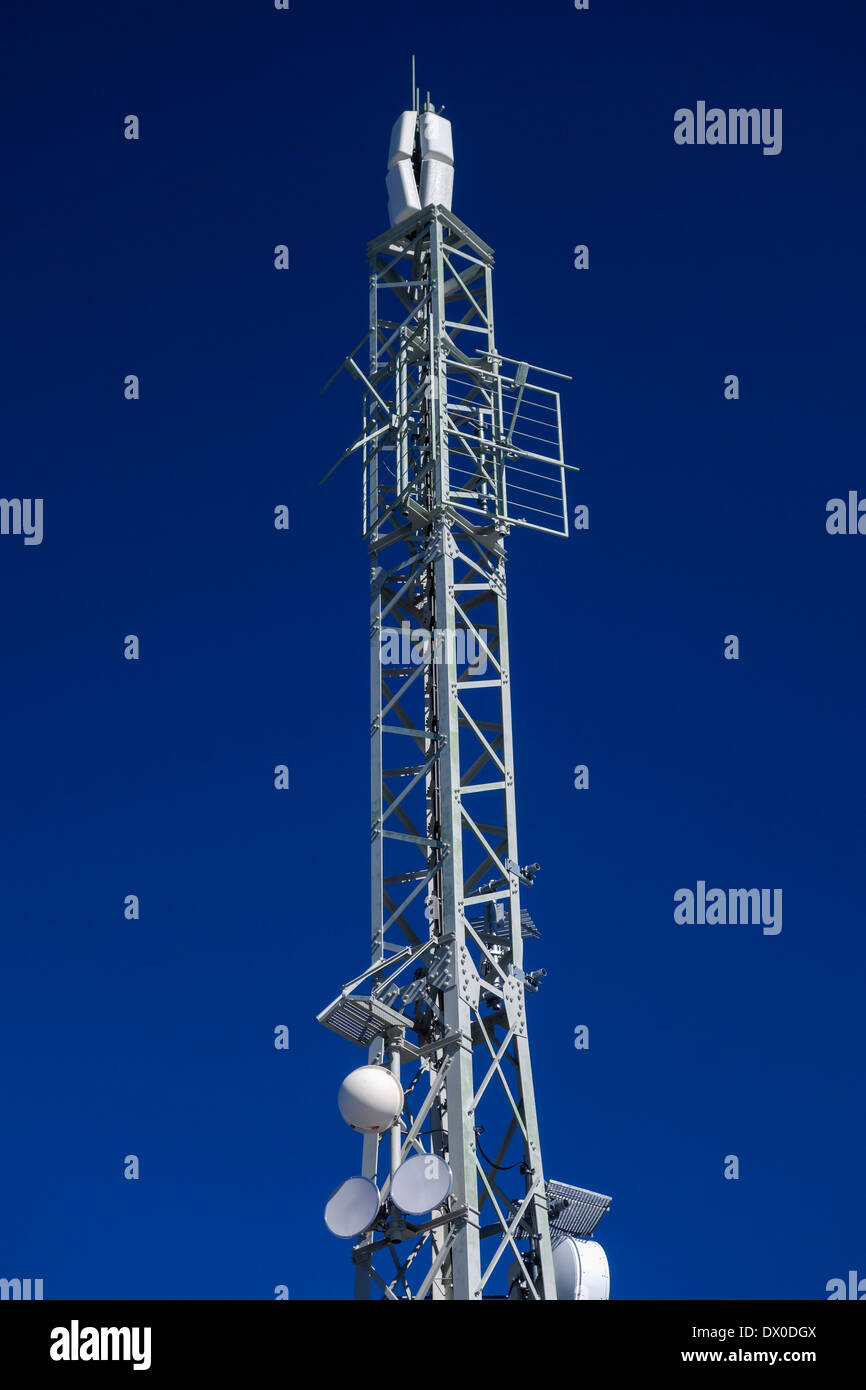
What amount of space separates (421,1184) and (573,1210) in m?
3.34

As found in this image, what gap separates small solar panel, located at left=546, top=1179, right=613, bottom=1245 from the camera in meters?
28.3

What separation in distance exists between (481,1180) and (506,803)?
6.66 metres

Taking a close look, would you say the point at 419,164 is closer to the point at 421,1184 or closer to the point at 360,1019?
the point at 360,1019

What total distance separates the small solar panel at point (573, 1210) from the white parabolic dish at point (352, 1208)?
307 centimetres

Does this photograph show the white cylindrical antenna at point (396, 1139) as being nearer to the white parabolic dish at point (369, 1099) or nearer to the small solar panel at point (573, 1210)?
the white parabolic dish at point (369, 1099)

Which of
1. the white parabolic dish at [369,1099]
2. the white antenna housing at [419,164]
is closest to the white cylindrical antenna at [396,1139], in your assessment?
the white parabolic dish at [369,1099]

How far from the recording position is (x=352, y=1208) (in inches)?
1073

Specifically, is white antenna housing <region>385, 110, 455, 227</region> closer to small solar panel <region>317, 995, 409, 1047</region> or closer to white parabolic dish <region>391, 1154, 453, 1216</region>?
small solar panel <region>317, 995, 409, 1047</region>

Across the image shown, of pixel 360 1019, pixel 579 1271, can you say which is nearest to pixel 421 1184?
pixel 360 1019

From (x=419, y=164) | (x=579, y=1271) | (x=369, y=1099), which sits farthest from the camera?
(x=419, y=164)

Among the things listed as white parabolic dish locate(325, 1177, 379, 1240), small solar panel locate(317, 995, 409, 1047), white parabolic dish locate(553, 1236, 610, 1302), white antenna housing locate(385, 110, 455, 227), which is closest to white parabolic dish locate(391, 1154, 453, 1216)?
white parabolic dish locate(325, 1177, 379, 1240)

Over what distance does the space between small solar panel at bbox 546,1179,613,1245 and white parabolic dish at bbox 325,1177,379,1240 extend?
Result: 10.1 ft
